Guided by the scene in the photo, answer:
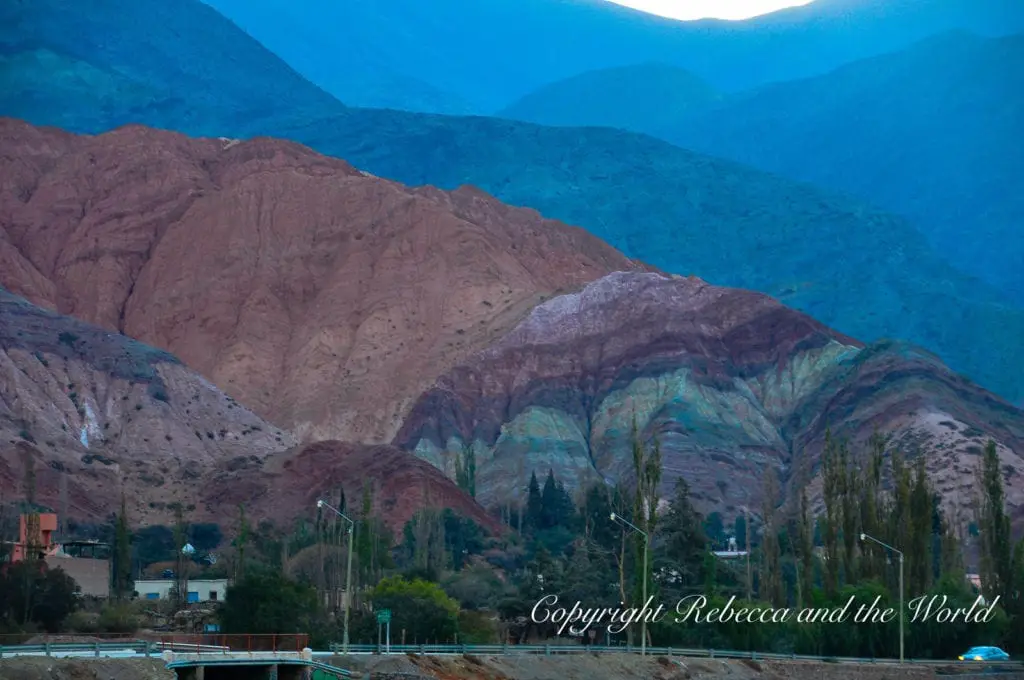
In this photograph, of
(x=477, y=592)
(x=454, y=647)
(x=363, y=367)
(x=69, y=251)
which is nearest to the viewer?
(x=454, y=647)

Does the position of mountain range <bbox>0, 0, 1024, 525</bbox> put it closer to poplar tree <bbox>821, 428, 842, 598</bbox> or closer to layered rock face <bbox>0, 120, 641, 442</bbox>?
layered rock face <bbox>0, 120, 641, 442</bbox>

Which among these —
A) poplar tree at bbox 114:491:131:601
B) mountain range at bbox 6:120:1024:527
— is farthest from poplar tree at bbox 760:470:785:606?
mountain range at bbox 6:120:1024:527

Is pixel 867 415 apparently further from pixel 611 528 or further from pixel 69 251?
pixel 69 251

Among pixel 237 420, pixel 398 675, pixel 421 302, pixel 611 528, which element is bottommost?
pixel 398 675

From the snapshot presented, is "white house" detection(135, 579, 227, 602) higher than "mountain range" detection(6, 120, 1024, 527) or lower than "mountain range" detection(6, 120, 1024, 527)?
lower

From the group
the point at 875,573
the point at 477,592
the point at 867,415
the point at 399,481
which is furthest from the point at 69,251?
the point at 875,573

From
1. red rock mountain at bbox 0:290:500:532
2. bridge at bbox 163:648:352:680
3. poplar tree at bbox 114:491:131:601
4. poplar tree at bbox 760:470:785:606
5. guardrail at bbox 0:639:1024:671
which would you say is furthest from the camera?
red rock mountain at bbox 0:290:500:532

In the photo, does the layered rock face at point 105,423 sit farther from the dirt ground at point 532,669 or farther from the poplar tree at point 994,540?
the dirt ground at point 532,669
